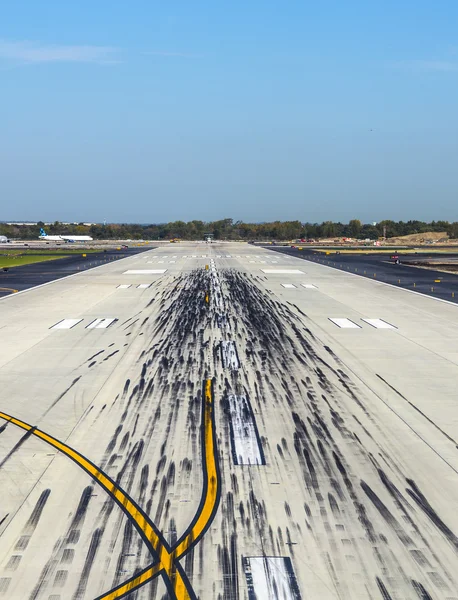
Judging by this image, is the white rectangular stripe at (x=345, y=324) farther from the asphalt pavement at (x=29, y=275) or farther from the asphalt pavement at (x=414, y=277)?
the asphalt pavement at (x=29, y=275)

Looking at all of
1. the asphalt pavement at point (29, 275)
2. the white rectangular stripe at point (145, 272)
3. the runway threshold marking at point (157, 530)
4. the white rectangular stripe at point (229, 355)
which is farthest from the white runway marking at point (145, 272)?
the runway threshold marking at point (157, 530)

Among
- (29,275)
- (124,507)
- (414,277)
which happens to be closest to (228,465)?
(124,507)

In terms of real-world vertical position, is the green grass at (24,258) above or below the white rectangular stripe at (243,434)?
below

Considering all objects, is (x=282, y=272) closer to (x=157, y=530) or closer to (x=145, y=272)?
(x=145, y=272)

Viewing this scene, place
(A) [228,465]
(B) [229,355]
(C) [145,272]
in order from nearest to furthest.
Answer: (A) [228,465] → (B) [229,355] → (C) [145,272]

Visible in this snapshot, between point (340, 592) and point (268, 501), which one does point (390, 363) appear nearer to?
point (268, 501)

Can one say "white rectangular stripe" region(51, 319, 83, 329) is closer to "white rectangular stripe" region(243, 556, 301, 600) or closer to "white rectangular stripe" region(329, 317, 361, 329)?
"white rectangular stripe" region(329, 317, 361, 329)
